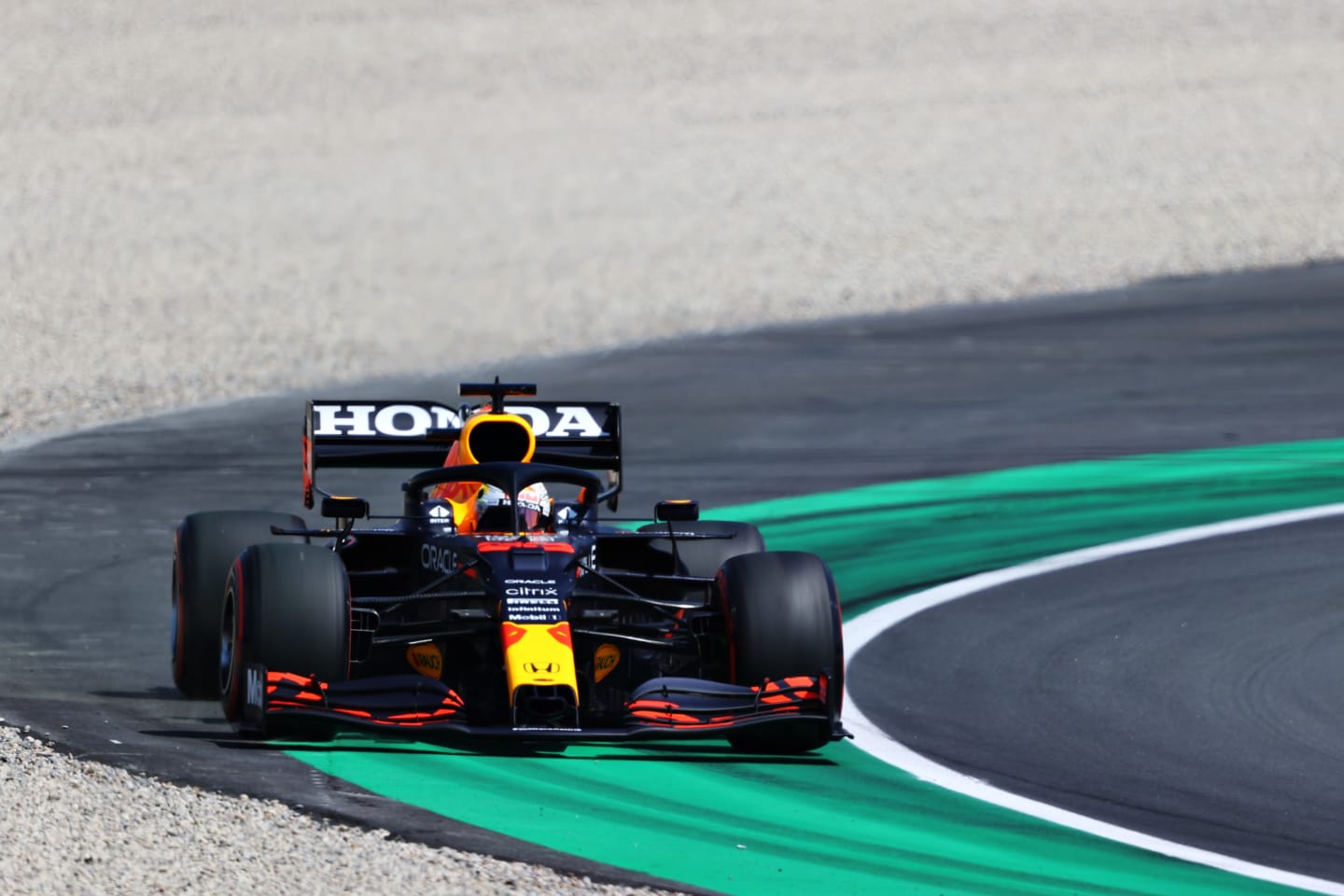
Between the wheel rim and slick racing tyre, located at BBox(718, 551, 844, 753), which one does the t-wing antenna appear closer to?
the wheel rim

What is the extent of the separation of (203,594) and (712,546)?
88.0 inches

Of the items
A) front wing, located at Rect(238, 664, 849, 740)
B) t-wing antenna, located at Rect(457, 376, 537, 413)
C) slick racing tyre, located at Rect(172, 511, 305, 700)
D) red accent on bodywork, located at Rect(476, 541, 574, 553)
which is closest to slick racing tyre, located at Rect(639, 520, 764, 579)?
t-wing antenna, located at Rect(457, 376, 537, 413)

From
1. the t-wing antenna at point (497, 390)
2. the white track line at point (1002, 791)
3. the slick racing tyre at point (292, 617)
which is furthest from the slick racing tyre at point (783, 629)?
the t-wing antenna at point (497, 390)

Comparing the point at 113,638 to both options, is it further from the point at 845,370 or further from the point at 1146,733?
the point at 845,370

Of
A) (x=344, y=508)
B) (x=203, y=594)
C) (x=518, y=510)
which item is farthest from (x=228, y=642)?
(x=518, y=510)

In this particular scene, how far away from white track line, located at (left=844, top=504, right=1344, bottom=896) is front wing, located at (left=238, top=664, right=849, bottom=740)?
515mm

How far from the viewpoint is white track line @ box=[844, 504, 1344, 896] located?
322 inches

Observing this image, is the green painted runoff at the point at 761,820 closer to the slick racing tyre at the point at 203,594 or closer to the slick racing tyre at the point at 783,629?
the slick racing tyre at the point at 783,629

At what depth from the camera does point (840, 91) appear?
3303cm

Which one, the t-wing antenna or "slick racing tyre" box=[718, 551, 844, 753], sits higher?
the t-wing antenna

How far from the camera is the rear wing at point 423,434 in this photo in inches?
449

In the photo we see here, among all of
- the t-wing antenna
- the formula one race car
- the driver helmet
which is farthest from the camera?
the t-wing antenna

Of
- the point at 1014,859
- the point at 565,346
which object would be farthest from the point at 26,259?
the point at 1014,859

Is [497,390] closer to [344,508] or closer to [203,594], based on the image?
[344,508]
